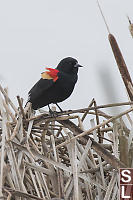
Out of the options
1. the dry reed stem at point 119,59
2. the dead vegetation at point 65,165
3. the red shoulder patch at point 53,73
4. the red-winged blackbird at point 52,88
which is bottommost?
the dead vegetation at point 65,165

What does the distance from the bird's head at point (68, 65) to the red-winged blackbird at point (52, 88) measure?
2cm

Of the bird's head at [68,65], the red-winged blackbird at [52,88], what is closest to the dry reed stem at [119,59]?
the red-winged blackbird at [52,88]

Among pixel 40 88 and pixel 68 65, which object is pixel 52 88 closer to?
pixel 40 88

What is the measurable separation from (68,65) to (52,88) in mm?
293

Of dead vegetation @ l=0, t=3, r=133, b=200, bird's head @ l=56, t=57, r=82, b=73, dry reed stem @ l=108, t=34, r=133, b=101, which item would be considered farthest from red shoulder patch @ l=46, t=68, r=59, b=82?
dry reed stem @ l=108, t=34, r=133, b=101

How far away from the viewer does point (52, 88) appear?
2.73 m

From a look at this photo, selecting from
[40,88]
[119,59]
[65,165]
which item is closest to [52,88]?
[40,88]

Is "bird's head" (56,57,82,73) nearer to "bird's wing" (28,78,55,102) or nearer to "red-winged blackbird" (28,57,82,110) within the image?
"red-winged blackbird" (28,57,82,110)

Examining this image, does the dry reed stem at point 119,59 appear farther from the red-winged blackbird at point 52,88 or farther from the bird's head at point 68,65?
the bird's head at point 68,65

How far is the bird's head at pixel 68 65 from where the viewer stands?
9.42 ft

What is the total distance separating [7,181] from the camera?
4.72ft

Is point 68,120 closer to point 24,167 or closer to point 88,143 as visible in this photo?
point 88,143

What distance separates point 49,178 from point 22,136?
0.21m

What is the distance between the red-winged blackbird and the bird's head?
24 mm
